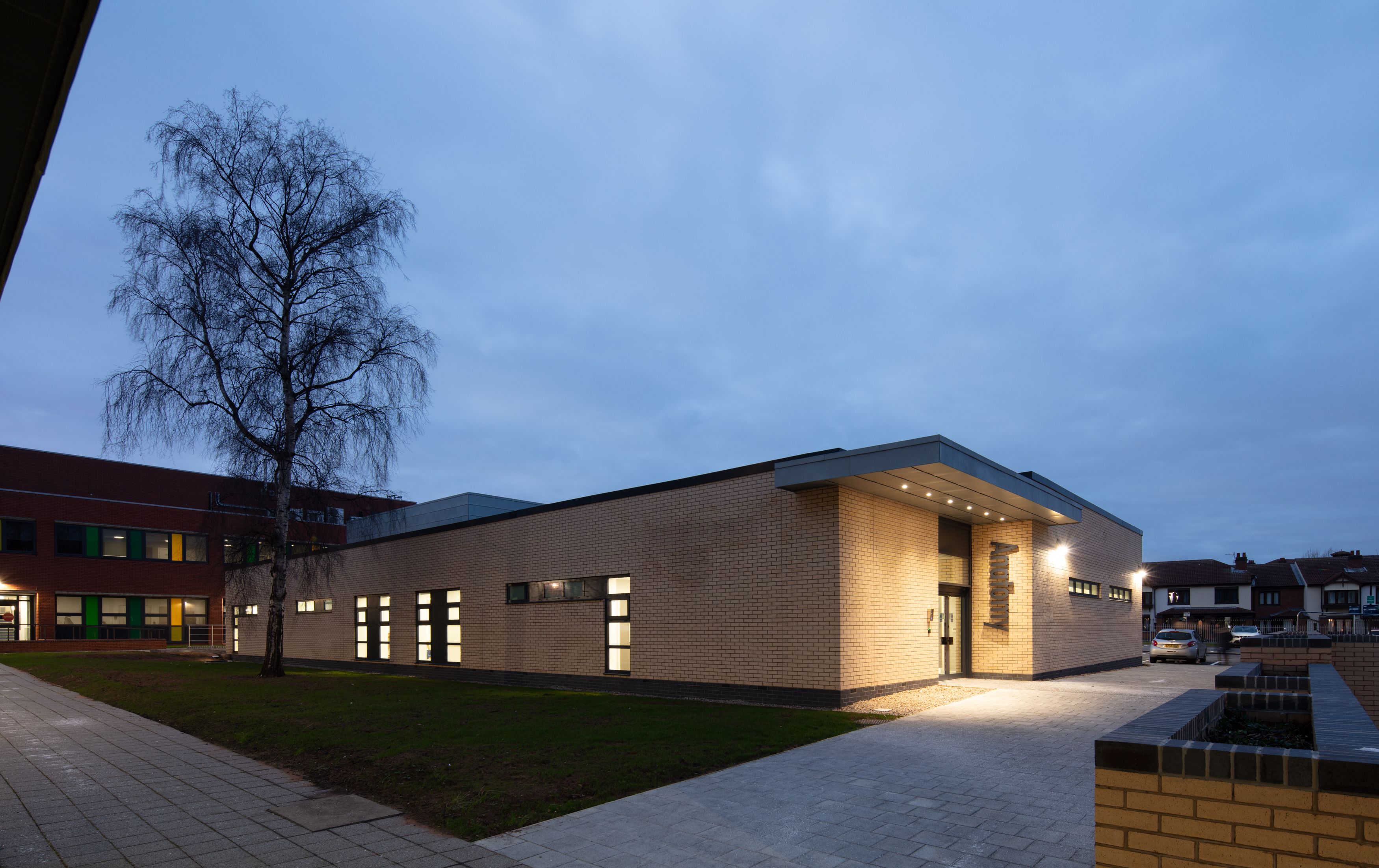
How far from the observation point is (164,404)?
63.2 ft

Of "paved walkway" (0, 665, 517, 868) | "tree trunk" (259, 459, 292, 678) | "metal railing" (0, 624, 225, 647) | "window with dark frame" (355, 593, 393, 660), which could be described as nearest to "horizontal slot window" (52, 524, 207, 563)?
"metal railing" (0, 624, 225, 647)

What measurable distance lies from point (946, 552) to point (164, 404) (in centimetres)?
1934

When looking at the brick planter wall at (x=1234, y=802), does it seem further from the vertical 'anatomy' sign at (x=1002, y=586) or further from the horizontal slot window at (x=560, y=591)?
the vertical 'anatomy' sign at (x=1002, y=586)

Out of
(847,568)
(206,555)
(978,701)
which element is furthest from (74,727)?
(206,555)

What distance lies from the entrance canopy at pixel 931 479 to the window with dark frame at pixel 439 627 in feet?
40.1

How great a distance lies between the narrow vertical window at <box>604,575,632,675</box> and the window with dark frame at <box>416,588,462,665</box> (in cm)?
623

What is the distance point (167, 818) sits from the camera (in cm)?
688

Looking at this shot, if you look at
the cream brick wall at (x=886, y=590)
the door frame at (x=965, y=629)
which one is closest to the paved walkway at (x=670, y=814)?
the cream brick wall at (x=886, y=590)

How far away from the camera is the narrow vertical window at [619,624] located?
56.4 ft

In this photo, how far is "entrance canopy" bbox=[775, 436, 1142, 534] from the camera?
12391mm

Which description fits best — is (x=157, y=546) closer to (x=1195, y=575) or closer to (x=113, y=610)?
(x=113, y=610)

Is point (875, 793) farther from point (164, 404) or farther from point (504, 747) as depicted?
point (164, 404)

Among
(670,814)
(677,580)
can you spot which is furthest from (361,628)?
(670,814)

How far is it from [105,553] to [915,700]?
44.0m
